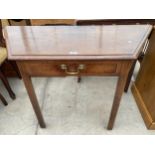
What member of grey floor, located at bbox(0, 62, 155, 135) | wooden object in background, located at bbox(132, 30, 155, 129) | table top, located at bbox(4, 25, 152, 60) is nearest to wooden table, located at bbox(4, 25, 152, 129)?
table top, located at bbox(4, 25, 152, 60)

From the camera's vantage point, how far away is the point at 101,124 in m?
1.38

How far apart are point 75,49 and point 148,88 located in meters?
0.79

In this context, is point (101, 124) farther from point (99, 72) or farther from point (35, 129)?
point (99, 72)

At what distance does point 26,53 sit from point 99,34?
16.4 inches

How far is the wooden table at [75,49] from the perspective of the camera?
0.79 meters

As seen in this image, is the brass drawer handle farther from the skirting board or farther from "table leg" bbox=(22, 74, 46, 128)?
the skirting board

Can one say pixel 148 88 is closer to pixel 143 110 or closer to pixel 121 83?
pixel 143 110

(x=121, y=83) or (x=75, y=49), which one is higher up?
(x=75, y=49)

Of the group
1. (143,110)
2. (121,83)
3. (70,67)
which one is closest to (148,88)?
(143,110)

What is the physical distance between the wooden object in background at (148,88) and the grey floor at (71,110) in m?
0.07

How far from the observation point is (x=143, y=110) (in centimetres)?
140
